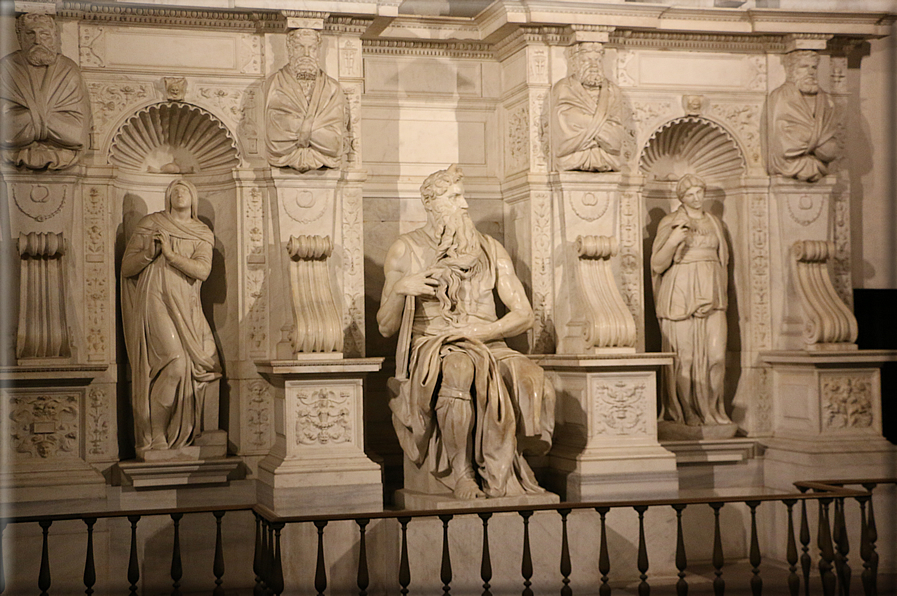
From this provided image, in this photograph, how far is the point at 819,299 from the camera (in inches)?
318

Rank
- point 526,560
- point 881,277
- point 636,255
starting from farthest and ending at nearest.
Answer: point 881,277 < point 636,255 < point 526,560

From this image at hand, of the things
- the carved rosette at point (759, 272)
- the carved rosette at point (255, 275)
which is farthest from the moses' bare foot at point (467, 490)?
the carved rosette at point (759, 272)

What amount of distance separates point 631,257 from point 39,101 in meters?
4.09

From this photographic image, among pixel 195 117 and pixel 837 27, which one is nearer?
pixel 195 117

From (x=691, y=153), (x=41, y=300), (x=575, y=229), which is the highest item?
(x=691, y=153)

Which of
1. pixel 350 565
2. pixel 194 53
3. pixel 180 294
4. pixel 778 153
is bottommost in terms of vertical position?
pixel 350 565

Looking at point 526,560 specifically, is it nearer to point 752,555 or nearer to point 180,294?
point 752,555

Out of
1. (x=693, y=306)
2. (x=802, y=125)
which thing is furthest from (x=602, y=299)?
(x=802, y=125)

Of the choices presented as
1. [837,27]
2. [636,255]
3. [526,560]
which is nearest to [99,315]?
[526,560]

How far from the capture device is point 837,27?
8.23m

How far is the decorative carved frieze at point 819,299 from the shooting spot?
7.96 metres

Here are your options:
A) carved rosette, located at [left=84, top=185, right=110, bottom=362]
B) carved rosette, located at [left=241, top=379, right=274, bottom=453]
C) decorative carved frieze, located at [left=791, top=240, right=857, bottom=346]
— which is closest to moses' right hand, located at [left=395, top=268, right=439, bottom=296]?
carved rosette, located at [left=241, top=379, right=274, bottom=453]

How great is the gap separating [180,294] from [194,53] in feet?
5.24

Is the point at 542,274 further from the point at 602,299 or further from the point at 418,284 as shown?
the point at 418,284
